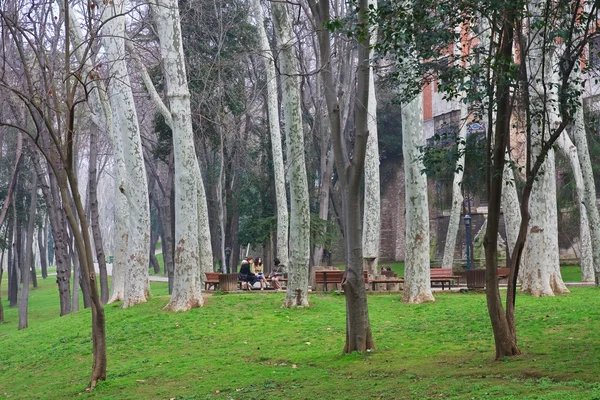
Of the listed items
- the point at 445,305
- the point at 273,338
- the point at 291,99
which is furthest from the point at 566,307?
the point at 291,99

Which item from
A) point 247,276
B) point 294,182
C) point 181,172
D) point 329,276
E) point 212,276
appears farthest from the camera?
point 247,276

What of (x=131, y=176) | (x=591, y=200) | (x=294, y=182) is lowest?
(x=591, y=200)

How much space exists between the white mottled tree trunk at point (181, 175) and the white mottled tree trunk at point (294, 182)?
2429 mm

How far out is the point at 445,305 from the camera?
19.5m

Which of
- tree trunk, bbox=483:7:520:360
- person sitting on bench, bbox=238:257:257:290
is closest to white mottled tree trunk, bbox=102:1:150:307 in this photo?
person sitting on bench, bbox=238:257:257:290

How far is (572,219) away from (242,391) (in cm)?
2798

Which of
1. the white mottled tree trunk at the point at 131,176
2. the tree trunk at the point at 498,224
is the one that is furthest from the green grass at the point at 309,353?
the white mottled tree trunk at the point at 131,176

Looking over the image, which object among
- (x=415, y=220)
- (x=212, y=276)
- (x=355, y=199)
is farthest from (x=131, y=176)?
(x=355, y=199)

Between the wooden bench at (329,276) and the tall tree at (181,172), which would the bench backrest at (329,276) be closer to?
the wooden bench at (329,276)

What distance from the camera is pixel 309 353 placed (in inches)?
577

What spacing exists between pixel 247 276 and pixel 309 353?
1226 cm

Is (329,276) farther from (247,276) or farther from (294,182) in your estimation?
(294,182)

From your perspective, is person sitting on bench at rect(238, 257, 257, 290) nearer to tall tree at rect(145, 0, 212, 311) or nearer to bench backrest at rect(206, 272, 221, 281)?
bench backrest at rect(206, 272, 221, 281)

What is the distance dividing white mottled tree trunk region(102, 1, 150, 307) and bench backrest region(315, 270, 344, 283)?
4941 millimetres
